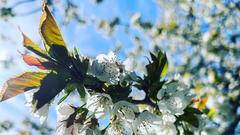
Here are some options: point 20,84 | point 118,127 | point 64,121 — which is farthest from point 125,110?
point 20,84

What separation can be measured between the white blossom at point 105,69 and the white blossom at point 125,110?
0.06 metres

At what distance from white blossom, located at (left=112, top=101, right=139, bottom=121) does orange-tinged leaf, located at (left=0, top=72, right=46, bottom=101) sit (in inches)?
8.0

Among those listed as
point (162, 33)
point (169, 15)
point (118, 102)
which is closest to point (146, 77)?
point (118, 102)

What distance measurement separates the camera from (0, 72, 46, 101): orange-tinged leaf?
108cm

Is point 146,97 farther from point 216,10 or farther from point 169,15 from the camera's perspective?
point 169,15

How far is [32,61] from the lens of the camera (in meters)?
1.14

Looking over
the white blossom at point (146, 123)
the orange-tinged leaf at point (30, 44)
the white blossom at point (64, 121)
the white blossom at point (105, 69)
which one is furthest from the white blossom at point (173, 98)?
the orange-tinged leaf at point (30, 44)

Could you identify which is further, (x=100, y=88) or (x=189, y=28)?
(x=189, y=28)

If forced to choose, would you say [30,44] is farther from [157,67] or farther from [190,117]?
[190,117]

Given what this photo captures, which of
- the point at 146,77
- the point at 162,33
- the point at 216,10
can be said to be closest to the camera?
the point at 146,77

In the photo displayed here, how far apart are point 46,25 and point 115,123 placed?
313mm

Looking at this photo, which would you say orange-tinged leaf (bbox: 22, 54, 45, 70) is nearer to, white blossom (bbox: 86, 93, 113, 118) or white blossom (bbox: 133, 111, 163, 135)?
white blossom (bbox: 86, 93, 113, 118)

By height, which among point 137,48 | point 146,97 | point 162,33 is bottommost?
point 146,97

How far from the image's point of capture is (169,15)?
11.4m
